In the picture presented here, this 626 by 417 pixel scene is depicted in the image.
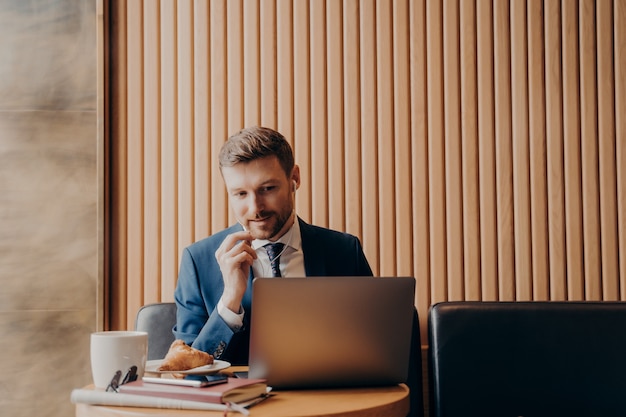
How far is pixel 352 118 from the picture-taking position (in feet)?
8.64

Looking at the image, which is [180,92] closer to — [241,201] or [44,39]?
[44,39]

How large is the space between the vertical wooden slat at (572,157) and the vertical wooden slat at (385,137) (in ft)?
2.09

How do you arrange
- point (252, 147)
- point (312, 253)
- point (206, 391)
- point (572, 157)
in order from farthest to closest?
point (572, 157) < point (312, 253) < point (252, 147) < point (206, 391)

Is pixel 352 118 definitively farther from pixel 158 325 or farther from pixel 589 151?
pixel 158 325

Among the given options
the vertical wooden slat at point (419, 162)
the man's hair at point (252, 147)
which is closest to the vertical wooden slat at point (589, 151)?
the vertical wooden slat at point (419, 162)

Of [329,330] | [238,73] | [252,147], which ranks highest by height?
[238,73]

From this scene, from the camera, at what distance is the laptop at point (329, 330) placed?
1.40 metres

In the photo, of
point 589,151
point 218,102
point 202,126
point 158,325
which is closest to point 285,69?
point 218,102

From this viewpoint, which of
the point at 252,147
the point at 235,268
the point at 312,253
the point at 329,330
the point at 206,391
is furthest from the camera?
the point at 312,253

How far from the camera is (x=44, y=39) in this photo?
2.62 metres

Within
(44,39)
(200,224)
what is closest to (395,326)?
(200,224)

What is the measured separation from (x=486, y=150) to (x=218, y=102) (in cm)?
107

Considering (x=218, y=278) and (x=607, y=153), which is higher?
(x=607, y=153)

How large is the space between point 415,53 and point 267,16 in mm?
608
